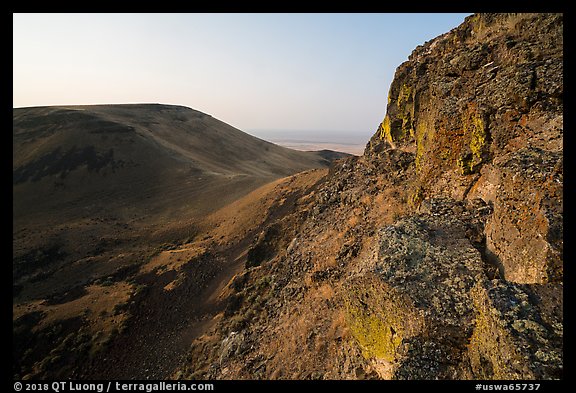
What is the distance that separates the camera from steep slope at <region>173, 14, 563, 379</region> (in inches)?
232

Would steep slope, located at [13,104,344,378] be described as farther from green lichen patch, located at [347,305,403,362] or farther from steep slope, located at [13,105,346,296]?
green lichen patch, located at [347,305,403,362]

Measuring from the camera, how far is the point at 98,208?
43.1m

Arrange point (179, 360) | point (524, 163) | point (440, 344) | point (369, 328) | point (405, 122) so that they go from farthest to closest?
1. point (405, 122)
2. point (179, 360)
3. point (369, 328)
4. point (524, 163)
5. point (440, 344)

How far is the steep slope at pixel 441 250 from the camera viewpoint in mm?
5891

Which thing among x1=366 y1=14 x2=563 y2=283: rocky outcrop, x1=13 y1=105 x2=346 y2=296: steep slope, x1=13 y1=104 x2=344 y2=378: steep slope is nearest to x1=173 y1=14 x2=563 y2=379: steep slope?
x1=366 y1=14 x2=563 y2=283: rocky outcrop

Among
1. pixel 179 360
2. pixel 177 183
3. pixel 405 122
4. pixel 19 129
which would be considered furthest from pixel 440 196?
pixel 19 129

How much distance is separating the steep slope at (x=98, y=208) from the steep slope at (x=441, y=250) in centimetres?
903

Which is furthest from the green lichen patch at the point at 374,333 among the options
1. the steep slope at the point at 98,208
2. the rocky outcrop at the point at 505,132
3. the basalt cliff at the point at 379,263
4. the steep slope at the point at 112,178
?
the steep slope at the point at 112,178

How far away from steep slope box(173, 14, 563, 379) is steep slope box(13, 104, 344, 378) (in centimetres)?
903

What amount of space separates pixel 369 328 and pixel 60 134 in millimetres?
74681

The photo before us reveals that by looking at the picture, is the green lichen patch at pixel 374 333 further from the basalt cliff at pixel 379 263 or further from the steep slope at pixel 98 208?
the steep slope at pixel 98 208

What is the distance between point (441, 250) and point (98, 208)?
157ft

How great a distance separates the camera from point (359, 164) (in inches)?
779

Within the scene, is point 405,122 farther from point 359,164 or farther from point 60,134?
point 60,134
